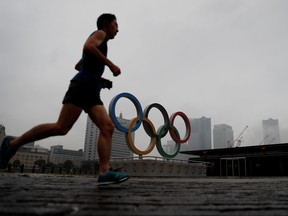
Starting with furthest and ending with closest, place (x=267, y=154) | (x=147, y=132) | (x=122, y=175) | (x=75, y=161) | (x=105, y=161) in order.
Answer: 1. (x=75, y=161)
2. (x=267, y=154)
3. (x=147, y=132)
4. (x=105, y=161)
5. (x=122, y=175)

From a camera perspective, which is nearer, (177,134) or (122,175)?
(122,175)

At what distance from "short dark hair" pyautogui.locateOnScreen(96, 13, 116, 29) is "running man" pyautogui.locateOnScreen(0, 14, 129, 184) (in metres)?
0.27

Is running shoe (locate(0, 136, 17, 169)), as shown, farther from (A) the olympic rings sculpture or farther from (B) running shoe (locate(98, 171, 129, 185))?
(A) the olympic rings sculpture

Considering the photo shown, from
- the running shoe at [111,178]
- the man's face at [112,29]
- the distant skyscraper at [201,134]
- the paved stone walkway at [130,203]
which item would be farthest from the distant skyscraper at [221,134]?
the paved stone walkway at [130,203]

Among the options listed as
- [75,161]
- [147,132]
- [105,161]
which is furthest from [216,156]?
[75,161]

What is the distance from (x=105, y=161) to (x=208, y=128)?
112233 millimetres

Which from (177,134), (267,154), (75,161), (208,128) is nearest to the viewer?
(177,134)

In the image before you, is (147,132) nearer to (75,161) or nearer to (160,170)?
(160,170)

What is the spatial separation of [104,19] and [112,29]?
0.61 feet

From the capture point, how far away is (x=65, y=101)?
3029mm

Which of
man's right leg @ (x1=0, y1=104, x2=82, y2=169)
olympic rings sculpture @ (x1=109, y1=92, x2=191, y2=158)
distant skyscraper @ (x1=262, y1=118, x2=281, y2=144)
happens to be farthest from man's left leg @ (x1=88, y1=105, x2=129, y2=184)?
distant skyscraper @ (x1=262, y1=118, x2=281, y2=144)

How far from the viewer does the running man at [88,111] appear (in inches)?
117

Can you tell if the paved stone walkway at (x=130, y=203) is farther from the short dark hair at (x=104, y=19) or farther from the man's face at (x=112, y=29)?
the short dark hair at (x=104, y=19)

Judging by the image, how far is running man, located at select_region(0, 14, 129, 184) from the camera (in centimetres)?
296
